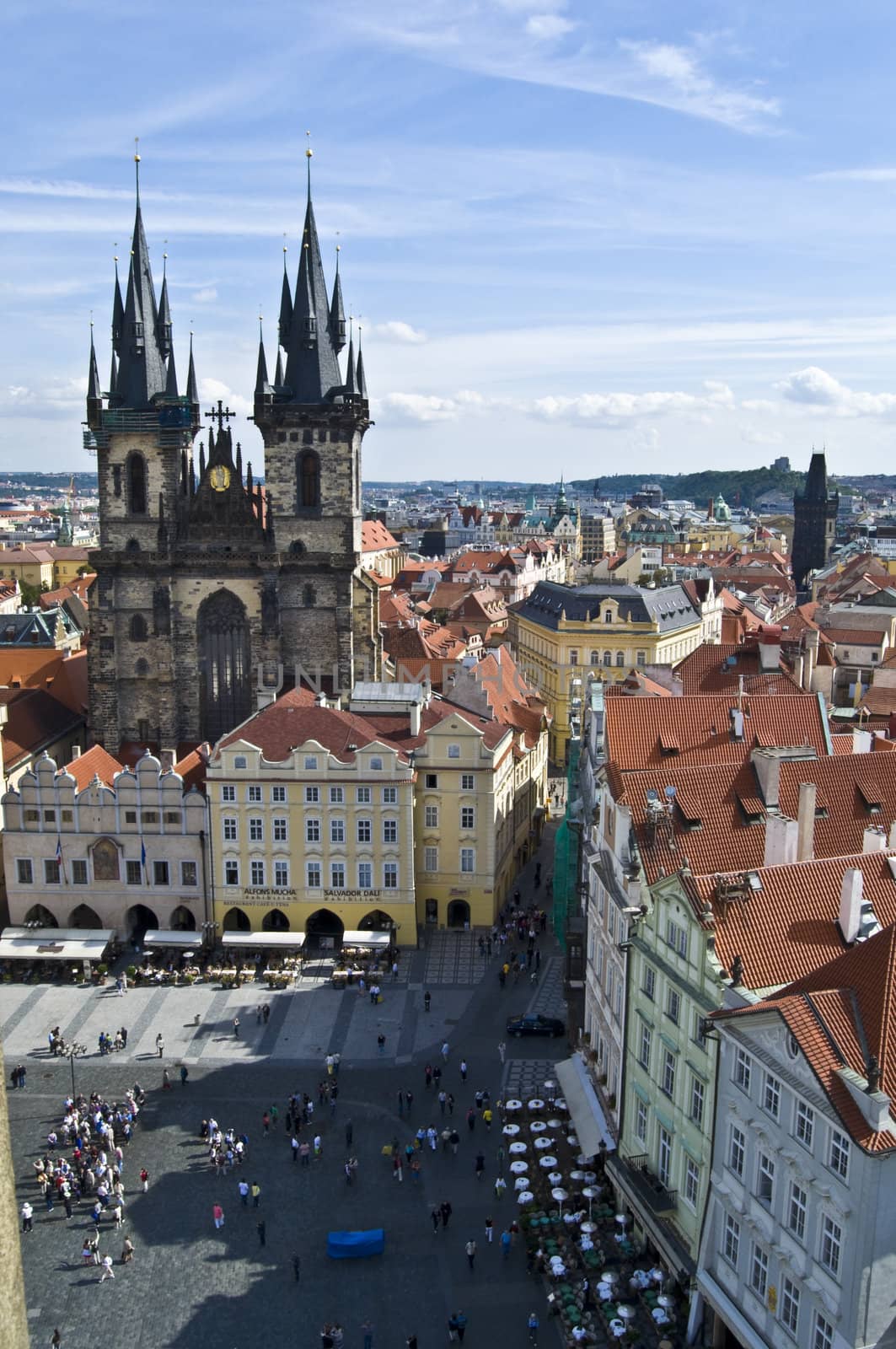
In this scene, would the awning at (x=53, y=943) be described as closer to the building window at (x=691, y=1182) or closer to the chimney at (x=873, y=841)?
the building window at (x=691, y=1182)

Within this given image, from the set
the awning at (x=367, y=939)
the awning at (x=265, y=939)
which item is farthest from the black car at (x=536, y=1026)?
the awning at (x=265, y=939)

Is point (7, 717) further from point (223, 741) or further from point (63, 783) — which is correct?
point (223, 741)

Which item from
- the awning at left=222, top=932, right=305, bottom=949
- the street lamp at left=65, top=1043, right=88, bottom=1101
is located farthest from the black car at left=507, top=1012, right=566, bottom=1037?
the street lamp at left=65, top=1043, right=88, bottom=1101

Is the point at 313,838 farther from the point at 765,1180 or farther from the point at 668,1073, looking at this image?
the point at 765,1180

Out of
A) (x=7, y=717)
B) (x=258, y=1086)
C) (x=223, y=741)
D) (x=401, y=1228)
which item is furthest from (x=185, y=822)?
(x=401, y=1228)

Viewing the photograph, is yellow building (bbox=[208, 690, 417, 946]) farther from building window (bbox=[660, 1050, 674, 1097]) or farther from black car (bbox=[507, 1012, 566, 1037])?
building window (bbox=[660, 1050, 674, 1097])
